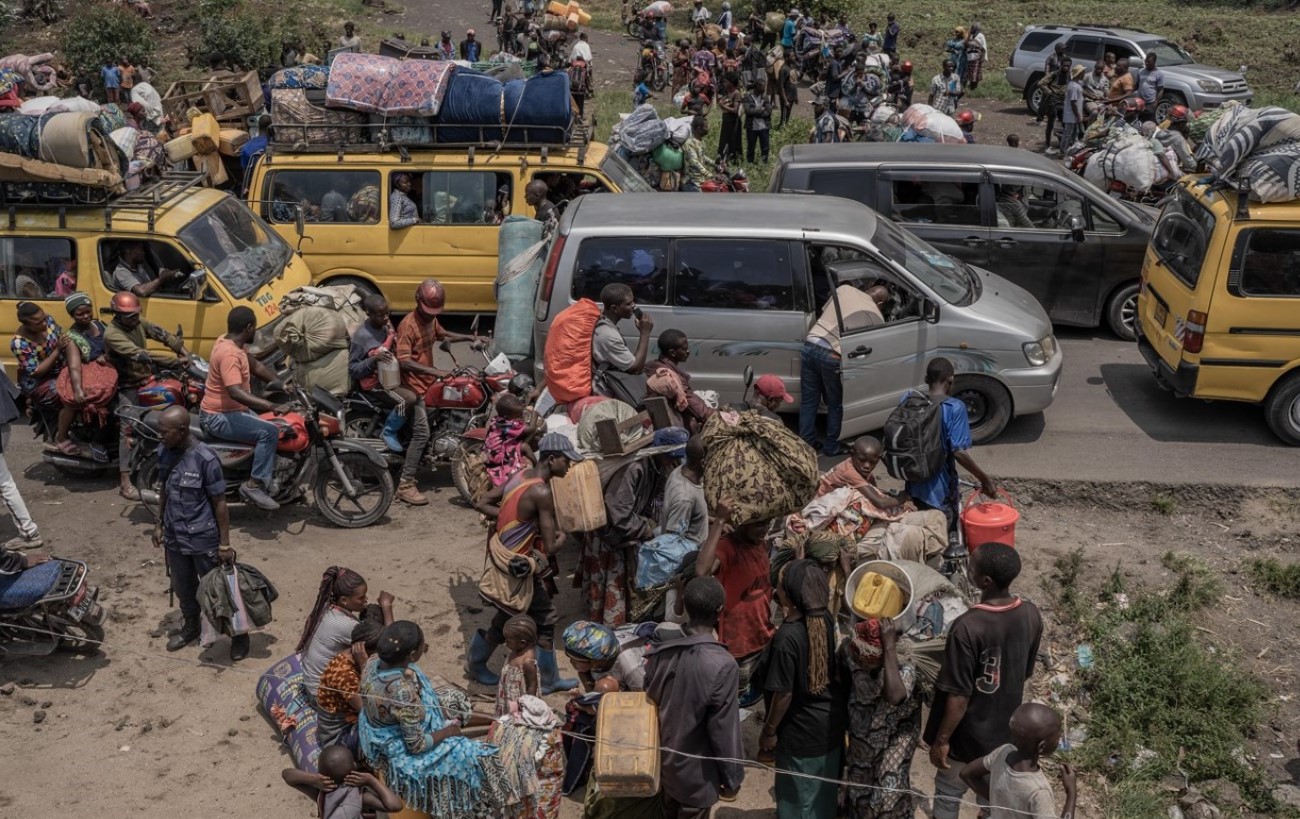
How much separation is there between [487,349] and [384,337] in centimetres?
150

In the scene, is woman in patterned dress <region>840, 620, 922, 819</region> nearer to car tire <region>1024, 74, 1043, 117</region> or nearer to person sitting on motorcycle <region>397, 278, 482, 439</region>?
person sitting on motorcycle <region>397, 278, 482, 439</region>

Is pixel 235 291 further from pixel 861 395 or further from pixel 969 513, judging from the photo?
pixel 969 513

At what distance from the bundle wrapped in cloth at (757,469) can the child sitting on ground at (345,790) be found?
2111mm

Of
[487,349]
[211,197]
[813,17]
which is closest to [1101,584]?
[487,349]

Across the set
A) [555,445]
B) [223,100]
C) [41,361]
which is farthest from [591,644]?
[223,100]

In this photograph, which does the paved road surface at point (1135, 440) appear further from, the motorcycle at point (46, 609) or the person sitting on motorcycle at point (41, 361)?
the person sitting on motorcycle at point (41, 361)

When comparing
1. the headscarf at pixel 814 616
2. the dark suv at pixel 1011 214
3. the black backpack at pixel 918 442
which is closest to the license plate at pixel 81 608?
the headscarf at pixel 814 616

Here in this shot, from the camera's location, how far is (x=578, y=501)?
21.3 feet

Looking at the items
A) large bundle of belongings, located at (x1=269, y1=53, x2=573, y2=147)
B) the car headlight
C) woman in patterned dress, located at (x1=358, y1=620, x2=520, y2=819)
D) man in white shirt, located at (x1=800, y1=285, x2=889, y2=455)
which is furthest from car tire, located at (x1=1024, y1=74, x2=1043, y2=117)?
woman in patterned dress, located at (x1=358, y1=620, x2=520, y2=819)

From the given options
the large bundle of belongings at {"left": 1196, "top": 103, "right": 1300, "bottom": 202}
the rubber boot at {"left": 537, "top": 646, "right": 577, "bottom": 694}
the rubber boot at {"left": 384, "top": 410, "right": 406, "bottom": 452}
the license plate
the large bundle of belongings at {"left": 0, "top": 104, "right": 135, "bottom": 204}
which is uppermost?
the large bundle of belongings at {"left": 1196, "top": 103, "right": 1300, "bottom": 202}

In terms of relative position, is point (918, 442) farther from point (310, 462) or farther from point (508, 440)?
point (310, 462)

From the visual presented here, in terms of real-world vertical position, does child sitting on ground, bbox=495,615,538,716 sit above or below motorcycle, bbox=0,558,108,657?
above

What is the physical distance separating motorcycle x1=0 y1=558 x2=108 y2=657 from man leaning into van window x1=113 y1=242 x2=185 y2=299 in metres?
3.22

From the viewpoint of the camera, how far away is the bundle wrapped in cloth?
609cm
